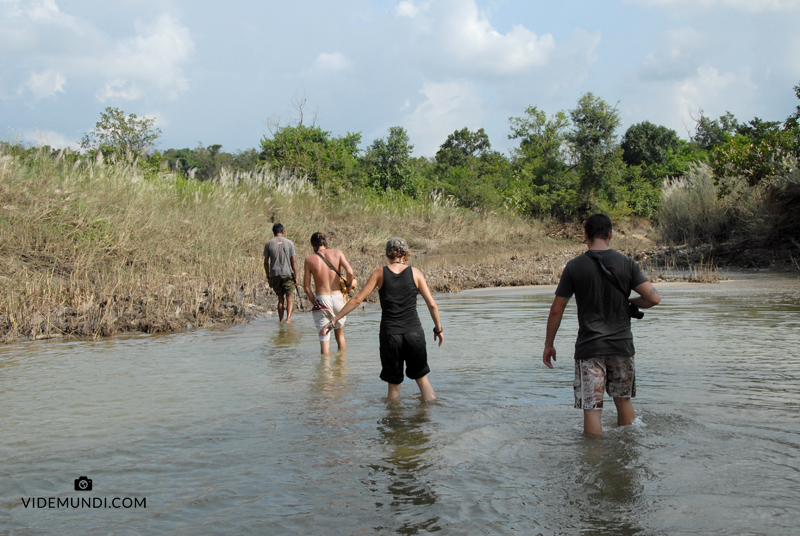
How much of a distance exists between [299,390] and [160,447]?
203 centimetres

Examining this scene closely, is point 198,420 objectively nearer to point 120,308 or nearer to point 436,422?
point 436,422

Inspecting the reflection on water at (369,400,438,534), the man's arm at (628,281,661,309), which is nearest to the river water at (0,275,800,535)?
the reflection on water at (369,400,438,534)

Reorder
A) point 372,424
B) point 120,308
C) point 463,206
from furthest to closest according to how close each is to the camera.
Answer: point 463,206 → point 120,308 → point 372,424

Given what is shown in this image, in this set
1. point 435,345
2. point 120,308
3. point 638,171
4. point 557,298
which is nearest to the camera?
point 557,298

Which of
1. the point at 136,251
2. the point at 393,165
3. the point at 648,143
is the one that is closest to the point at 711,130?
the point at 648,143

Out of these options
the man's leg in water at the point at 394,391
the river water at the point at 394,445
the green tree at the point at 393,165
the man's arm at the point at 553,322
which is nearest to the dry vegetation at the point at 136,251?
the river water at the point at 394,445

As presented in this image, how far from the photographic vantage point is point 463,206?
41.3 m

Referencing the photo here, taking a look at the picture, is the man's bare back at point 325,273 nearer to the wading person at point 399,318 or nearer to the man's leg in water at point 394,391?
the wading person at point 399,318

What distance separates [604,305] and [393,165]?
121 ft

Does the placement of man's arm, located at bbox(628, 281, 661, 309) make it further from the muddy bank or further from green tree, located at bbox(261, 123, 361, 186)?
green tree, located at bbox(261, 123, 361, 186)

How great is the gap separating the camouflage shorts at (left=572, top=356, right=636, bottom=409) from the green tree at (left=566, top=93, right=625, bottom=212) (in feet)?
138

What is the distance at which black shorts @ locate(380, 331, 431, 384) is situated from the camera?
6.04 meters

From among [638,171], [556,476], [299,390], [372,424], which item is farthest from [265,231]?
[638,171]

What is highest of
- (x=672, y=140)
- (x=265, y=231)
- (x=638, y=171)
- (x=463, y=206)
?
(x=672, y=140)
